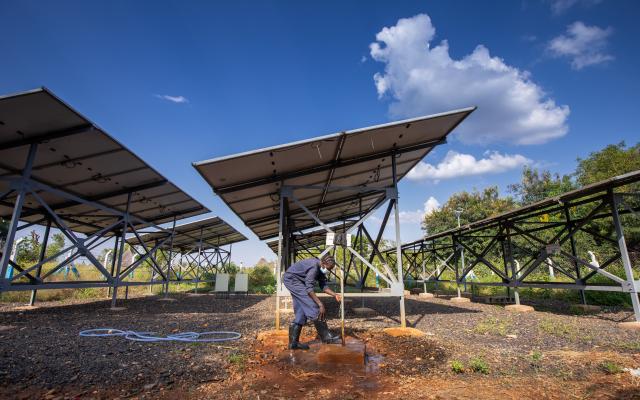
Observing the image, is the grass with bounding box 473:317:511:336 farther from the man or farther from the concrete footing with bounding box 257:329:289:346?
the concrete footing with bounding box 257:329:289:346

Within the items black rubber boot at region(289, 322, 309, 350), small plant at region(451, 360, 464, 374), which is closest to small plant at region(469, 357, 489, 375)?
small plant at region(451, 360, 464, 374)

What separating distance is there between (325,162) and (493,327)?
5.08 m

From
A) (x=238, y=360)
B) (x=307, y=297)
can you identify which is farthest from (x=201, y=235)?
(x=238, y=360)

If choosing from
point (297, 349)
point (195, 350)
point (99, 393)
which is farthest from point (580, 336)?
point (99, 393)

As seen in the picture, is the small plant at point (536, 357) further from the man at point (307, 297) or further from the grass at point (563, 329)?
the man at point (307, 297)

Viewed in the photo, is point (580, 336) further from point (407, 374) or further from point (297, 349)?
point (297, 349)

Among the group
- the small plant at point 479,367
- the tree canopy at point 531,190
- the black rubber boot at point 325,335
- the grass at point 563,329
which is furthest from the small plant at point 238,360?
the tree canopy at point 531,190

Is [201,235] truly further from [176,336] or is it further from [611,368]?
[611,368]

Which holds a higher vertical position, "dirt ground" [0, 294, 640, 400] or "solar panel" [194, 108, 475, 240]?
"solar panel" [194, 108, 475, 240]

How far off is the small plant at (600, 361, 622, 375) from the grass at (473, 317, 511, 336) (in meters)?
2.37

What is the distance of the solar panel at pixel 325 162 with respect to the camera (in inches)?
219

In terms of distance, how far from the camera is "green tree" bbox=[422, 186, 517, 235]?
39188 millimetres

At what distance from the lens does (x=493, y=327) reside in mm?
6441

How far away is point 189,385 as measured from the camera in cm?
321
